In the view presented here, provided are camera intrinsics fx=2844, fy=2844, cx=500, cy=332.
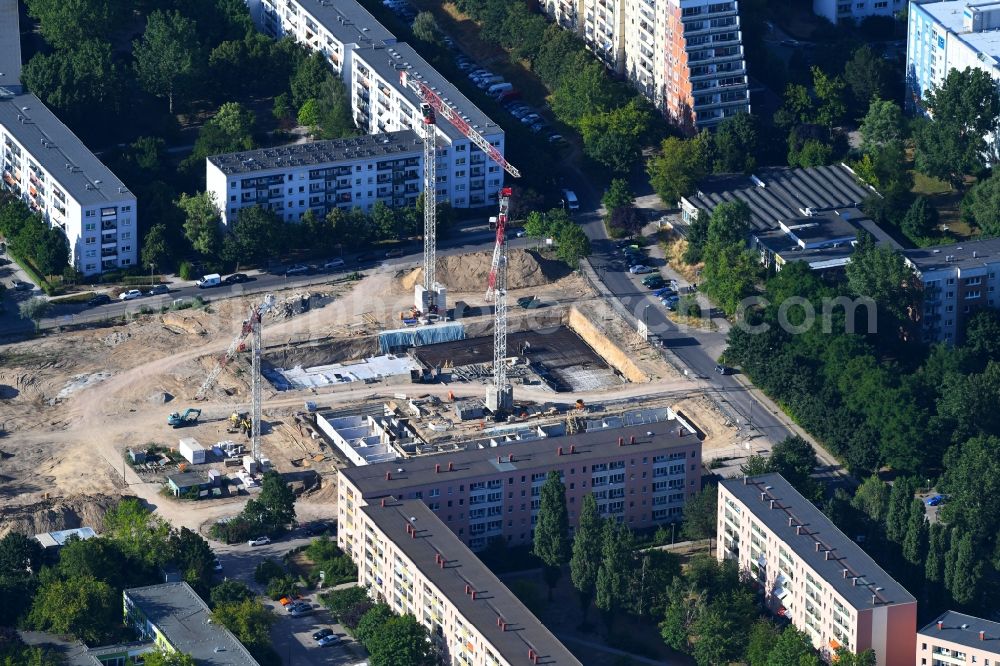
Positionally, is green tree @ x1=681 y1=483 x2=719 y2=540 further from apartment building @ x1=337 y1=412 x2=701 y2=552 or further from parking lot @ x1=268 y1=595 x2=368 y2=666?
parking lot @ x1=268 y1=595 x2=368 y2=666

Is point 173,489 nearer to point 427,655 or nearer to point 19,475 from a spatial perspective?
point 19,475

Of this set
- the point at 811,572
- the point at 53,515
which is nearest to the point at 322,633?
the point at 53,515

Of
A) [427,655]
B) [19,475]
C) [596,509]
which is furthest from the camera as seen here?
[19,475]

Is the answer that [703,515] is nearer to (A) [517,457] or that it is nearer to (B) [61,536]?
(A) [517,457]

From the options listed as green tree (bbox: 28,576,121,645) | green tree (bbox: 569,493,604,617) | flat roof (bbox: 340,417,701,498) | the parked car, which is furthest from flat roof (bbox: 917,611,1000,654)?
green tree (bbox: 28,576,121,645)

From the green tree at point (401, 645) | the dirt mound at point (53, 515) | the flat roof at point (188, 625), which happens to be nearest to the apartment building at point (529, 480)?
the green tree at point (401, 645)

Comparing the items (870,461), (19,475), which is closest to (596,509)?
(870,461)
